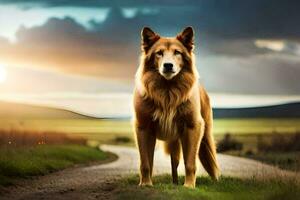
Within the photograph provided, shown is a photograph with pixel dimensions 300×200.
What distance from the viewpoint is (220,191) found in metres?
12.1

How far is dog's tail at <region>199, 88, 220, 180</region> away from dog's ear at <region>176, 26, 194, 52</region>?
1.75 m

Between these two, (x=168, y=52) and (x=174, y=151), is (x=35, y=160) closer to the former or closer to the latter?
(x=174, y=151)

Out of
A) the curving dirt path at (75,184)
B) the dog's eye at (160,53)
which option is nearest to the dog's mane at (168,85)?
the dog's eye at (160,53)

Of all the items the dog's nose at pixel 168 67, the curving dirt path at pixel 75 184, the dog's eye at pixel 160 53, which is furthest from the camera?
the curving dirt path at pixel 75 184

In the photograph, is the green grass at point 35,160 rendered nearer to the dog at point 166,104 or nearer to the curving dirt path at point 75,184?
the curving dirt path at point 75,184

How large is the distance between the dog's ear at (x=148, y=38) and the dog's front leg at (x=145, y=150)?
1446mm

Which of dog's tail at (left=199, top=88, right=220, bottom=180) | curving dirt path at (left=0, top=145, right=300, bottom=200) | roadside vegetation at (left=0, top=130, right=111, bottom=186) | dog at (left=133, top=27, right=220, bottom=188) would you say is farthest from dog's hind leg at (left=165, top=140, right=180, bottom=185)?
roadside vegetation at (left=0, top=130, right=111, bottom=186)

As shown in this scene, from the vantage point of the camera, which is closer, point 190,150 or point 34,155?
point 190,150

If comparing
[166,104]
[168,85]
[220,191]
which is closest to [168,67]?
[168,85]

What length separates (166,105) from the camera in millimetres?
11719

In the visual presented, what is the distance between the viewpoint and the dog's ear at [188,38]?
457 inches

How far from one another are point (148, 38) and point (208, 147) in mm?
2918

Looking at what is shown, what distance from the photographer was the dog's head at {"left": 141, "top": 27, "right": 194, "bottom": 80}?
36.8 ft

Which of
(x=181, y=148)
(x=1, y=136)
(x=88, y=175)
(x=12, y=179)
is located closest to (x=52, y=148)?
(x=1, y=136)
